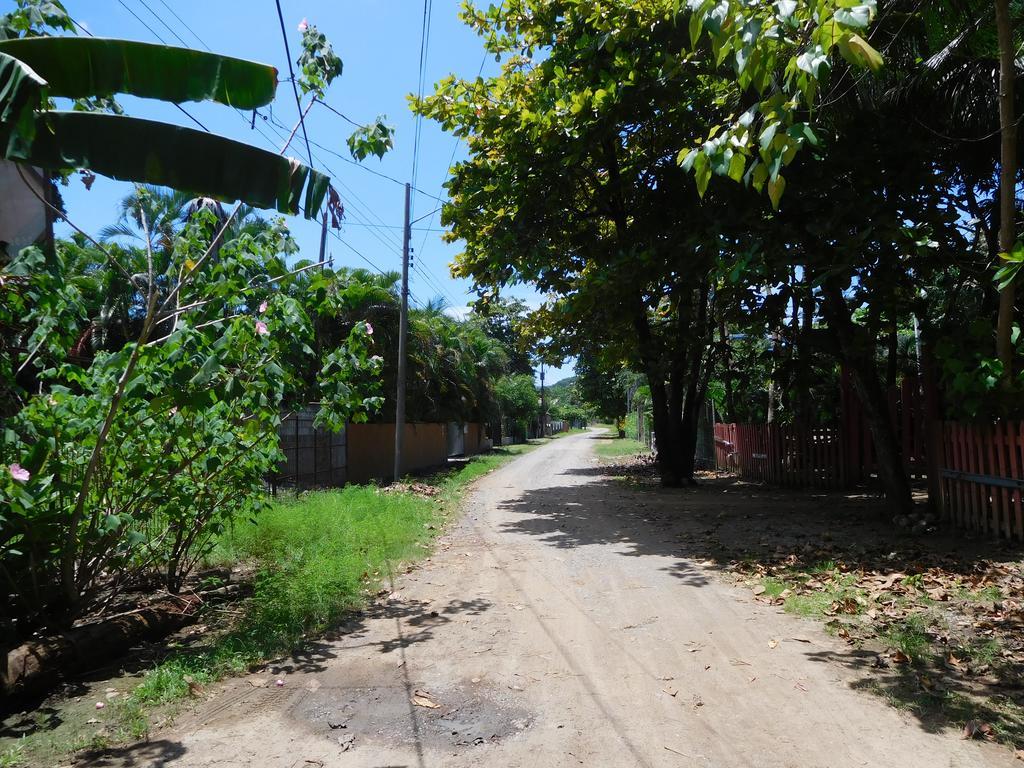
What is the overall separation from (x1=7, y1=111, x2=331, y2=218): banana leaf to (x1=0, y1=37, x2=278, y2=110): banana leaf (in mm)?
228

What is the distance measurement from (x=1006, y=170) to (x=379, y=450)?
18.2m

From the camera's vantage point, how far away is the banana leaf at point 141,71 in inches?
192

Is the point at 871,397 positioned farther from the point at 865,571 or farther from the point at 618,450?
the point at 618,450

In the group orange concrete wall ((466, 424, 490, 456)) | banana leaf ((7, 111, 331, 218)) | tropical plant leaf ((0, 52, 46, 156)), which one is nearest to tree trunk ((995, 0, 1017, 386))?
banana leaf ((7, 111, 331, 218))

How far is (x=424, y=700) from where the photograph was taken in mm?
4621

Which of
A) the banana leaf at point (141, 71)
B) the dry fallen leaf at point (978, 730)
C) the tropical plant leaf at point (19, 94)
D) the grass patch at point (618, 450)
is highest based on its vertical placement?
the banana leaf at point (141, 71)

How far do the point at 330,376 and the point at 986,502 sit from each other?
25.1 ft

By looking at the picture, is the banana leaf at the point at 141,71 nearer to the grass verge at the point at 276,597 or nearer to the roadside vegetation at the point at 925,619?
the grass verge at the point at 276,597

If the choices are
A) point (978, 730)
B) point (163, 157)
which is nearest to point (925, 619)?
point (978, 730)

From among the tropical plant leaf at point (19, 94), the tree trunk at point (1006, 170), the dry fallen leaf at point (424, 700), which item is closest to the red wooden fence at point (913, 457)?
the tree trunk at point (1006, 170)

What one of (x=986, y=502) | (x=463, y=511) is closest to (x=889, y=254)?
(x=986, y=502)

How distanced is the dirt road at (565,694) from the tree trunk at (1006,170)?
4.13 meters

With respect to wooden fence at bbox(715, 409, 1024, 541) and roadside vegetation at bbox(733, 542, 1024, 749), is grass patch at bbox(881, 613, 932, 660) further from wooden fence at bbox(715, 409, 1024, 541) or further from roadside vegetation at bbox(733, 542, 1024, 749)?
wooden fence at bbox(715, 409, 1024, 541)

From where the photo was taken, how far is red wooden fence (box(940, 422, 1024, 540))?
773cm
